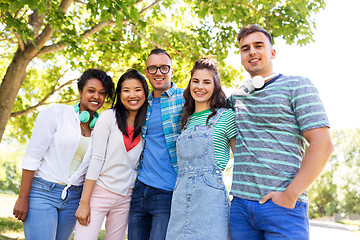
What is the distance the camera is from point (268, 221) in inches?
89.9

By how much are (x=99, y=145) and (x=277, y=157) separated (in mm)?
1657

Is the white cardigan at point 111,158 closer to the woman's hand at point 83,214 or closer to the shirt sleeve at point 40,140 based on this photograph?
the woman's hand at point 83,214

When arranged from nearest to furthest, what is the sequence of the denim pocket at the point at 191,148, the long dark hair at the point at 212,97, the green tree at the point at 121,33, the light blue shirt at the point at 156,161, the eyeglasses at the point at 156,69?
1. the denim pocket at the point at 191,148
2. the long dark hair at the point at 212,97
3. the light blue shirt at the point at 156,161
4. the eyeglasses at the point at 156,69
5. the green tree at the point at 121,33

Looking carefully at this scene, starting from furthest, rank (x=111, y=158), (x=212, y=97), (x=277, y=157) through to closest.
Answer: (x=111, y=158)
(x=212, y=97)
(x=277, y=157)

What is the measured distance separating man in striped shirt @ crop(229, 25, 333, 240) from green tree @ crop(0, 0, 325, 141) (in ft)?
8.32

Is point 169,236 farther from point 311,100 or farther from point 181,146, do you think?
point 311,100

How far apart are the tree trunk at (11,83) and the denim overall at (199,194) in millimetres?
5397

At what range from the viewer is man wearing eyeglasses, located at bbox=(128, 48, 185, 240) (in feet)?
9.91

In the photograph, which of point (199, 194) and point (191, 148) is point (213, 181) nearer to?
point (199, 194)

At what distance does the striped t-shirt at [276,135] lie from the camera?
7.61 ft

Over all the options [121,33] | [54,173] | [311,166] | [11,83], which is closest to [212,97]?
[311,166]

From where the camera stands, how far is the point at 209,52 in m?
8.16

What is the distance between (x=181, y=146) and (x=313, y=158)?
1.07m

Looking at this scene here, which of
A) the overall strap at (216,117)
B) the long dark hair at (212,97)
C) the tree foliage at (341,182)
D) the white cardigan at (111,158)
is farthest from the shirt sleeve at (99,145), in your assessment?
the tree foliage at (341,182)
